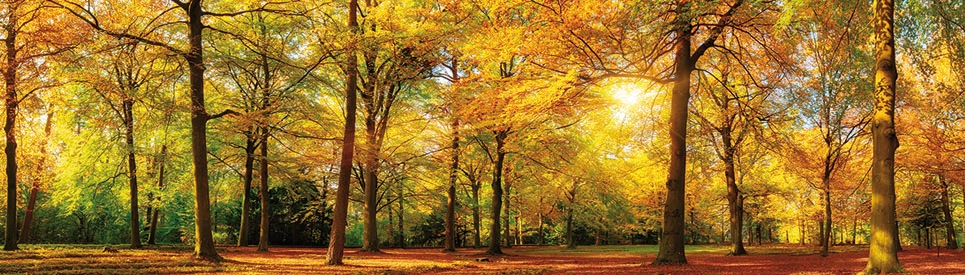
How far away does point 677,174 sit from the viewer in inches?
524

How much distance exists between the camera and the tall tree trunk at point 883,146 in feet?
28.8

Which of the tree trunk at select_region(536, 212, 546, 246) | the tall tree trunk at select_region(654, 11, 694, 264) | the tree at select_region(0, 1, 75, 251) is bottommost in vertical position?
the tree trunk at select_region(536, 212, 546, 246)

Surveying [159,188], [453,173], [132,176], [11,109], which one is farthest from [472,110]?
[159,188]

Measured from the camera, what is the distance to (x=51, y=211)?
44281 millimetres

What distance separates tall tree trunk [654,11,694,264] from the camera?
42.4 feet

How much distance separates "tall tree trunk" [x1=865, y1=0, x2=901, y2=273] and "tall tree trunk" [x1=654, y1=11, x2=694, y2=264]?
4227 mm

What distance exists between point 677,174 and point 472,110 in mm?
5732

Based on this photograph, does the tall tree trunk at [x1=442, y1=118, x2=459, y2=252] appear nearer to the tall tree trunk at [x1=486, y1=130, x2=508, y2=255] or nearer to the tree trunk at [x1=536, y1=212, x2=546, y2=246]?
the tall tree trunk at [x1=486, y1=130, x2=508, y2=255]

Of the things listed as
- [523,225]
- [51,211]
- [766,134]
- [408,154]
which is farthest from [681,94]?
[51,211]

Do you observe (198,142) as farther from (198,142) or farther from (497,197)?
(497,197)

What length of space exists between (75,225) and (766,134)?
54.6 m

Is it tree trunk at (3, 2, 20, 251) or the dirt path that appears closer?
the dirt path

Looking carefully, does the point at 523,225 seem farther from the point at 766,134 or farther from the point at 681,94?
the point at 681,94

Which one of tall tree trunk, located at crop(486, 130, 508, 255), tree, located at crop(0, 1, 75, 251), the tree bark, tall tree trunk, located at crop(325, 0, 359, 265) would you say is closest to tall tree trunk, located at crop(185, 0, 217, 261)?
the tree bark
